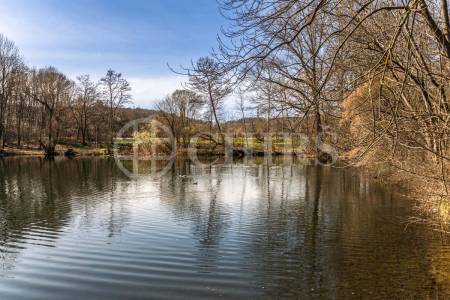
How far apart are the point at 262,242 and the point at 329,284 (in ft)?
9.64

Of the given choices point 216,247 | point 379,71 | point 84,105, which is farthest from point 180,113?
point 379,71

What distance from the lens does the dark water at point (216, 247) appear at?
7.34 metres

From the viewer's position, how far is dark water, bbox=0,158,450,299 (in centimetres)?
734

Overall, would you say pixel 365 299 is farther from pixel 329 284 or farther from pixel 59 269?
pixel 59 269

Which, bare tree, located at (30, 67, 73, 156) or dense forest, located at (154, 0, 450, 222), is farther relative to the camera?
bare tree, located at (30, 67, 73, 156)

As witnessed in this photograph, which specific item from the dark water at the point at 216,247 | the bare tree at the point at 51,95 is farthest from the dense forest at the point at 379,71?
the bare tree at the point at 51,95

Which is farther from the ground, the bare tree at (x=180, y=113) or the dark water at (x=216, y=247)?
the bare tree at (x=180, y=113)

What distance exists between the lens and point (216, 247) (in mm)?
9945

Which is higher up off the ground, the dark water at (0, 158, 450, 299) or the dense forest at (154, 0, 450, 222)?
the dense forest at (154, 0, 450, 222)

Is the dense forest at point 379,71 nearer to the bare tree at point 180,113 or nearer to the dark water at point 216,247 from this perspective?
the dark water at point 216,247

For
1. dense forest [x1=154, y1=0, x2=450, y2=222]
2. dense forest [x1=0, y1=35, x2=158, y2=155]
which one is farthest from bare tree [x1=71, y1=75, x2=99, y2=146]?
dense forest [x1=154, y1=0, x2=450, y2=222]

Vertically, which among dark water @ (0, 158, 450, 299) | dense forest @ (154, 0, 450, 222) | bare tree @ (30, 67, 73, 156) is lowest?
dark water @ (0, 158, 450, 299)

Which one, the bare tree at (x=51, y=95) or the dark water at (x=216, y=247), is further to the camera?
the bare tree at (x=51, y=95)

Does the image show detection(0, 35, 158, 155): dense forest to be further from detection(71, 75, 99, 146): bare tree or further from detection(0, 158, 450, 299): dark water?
detection(0, 158, 450, 299): dark water
